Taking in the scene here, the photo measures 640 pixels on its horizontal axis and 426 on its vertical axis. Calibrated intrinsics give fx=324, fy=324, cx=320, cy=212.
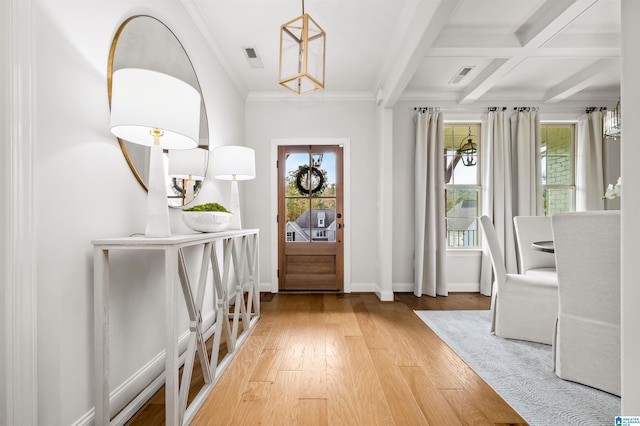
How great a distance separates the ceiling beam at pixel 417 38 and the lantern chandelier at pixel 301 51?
713mm

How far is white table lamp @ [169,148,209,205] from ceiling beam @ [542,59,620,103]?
412cm

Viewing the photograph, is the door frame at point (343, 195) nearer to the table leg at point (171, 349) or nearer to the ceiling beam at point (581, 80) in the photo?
the ceiling beam at point (581, 80)

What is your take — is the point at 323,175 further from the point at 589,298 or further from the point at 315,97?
the point at 589,298

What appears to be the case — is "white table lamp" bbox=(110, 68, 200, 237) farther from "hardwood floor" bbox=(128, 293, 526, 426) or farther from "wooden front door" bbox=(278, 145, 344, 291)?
"wooden front door" bbox=(278, 145, 344, 291)

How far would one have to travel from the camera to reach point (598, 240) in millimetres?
1797

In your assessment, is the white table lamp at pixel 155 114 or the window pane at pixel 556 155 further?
the window pane at pixel 556 155

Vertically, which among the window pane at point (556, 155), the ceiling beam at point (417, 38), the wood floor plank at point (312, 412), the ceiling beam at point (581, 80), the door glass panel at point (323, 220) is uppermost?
the ceiling beam at point (581, 80)

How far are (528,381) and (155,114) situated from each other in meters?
2.44

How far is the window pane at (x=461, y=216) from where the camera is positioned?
448 cm

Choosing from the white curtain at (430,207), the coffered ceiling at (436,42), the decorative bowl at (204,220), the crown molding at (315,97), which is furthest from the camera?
the crown molding at (315,97)

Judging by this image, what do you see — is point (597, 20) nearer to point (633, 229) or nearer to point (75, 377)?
point (633, 229)

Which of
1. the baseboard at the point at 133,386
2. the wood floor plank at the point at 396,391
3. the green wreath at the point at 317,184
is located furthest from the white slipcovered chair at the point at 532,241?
the baseboard at the point at 133,386

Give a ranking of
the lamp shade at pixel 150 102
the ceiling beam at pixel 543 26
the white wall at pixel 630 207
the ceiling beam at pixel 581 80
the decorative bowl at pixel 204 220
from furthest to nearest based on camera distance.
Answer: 1. the ceiling beam at pixel 581 80
2. the ceiling beam at pixel 543 26
3. the decorative bowl at pixel 204 220
4. the lamp shade at pixel 150 102
5. the white wall at pixel 630 207

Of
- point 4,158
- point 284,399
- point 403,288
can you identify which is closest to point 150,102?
point 4,158
